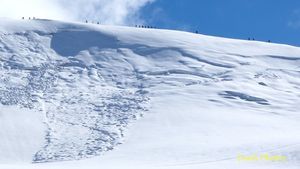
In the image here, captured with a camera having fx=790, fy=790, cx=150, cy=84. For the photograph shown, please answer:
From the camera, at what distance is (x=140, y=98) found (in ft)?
159

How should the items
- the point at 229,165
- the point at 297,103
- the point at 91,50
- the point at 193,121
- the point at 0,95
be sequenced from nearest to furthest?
the point at 229,165
the point at 193,121
the point at 0,95
the point at 297,103
the point at 91,50

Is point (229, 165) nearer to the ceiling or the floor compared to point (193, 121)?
nearer to the floor

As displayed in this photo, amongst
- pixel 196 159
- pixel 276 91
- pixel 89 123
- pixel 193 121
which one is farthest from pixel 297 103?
pixel 196 159

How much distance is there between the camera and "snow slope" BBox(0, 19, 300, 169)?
3603cm

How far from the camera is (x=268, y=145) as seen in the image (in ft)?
114

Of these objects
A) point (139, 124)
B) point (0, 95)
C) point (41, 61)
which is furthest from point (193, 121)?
point (41, 61)

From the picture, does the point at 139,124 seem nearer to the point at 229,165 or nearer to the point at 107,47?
the point at 229,165

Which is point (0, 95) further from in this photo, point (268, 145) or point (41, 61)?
point (268, 145)

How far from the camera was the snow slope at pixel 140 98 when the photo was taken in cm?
3603

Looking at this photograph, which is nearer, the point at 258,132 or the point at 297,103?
the point at 258,132

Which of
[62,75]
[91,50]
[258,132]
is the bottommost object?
[258,132]

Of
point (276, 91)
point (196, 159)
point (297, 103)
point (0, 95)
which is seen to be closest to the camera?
point (196, 159)

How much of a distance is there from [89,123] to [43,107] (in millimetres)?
3805

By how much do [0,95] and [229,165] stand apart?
1988 cm
